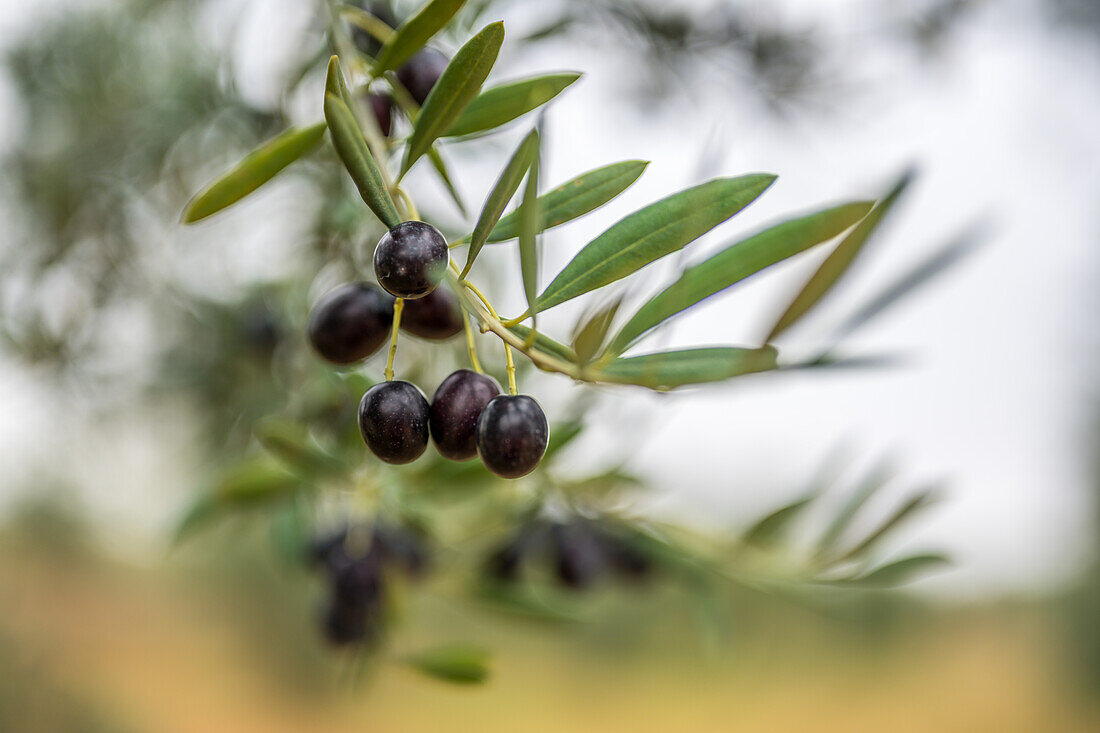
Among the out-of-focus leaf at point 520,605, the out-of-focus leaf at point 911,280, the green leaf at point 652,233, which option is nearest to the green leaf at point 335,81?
the green leaf at point 652,233

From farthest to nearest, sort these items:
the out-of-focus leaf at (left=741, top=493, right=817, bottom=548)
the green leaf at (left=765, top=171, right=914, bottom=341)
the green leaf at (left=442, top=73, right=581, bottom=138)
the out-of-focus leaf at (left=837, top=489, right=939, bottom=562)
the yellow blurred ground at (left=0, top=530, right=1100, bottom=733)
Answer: the yellow blurred ground at (left=0, top=530, right=1100, bottom=733)
the out-of-focus leaf at (left=741, top=493, right=817, bottom=548)
the out-of-focus leaf at (left=837, top=489, right=939, bottom=562)
the green leaf at (left=442, top=73, right=581, bottom=138)
the green leaf at (left=765, top=171, right=914, bottom=341)

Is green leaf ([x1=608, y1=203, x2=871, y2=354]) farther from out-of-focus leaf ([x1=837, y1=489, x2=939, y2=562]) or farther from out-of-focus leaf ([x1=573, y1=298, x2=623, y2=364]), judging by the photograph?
out-of-focus leaf ([x1=837, y1=489, x2=939, y2=562])

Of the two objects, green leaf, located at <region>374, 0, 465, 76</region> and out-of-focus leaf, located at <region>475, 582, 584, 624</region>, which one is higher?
green leaf, located at <region>374, 0, 465, 76</region>

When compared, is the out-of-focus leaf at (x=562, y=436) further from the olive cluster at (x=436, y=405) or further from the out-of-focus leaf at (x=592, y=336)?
the out-of-focus leaf at (x=592, y=336)

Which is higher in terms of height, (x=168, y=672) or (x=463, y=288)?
(x=168, y=672)

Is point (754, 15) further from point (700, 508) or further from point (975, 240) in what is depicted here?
point (700, 508)

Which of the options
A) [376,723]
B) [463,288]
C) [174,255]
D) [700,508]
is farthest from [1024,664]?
[463,288]

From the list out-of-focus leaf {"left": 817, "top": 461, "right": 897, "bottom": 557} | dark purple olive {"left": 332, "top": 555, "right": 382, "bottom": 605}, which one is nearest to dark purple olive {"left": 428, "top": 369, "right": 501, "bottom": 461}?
out-of-focus leaf {"left": 817, "top": 461, "right": 897, "bottom": 557}

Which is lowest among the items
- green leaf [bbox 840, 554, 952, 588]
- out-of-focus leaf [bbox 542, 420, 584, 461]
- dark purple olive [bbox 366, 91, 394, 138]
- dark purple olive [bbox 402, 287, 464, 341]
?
green leaf [bbox 840, 554, 952, 588]
